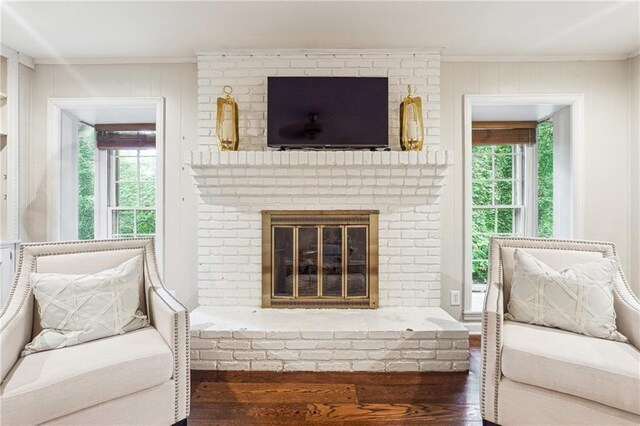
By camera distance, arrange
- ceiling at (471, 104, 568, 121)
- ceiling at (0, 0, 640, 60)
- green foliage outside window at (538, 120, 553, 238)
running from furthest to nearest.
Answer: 1. green foliage outside window at (538, 120, 553, 238)
2. ceiling at (471, 104, 568, 121)
3. ceiling at (0, 0, 640, 60)

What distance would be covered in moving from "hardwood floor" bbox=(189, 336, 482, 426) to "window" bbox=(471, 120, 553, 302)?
2.21 metres

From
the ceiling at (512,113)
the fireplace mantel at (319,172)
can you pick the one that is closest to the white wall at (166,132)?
the fireplace mantel at (319,172)

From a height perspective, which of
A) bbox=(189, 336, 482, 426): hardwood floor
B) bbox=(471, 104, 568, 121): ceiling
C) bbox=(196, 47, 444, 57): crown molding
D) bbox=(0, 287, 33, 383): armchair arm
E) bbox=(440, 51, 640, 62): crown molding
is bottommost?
bbox=(189, 336, 482, 426): hardwood floor

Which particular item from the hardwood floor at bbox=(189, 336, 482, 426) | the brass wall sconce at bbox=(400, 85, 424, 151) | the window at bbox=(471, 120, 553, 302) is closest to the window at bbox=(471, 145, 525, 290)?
the window at bbox=(471, 120, 553, 302)

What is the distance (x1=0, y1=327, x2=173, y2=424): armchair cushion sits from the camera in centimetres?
132

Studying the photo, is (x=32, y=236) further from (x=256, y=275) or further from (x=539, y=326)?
(x=539, y=326)

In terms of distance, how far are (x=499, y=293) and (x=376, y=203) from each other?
1.21 metres

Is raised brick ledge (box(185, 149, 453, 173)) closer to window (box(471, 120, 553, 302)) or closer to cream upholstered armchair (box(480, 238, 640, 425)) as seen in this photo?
cream upholstered armchair (box(480, 238, 640, 425))

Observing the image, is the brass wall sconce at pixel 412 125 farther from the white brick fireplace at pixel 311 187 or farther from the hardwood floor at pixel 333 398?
the hardwood floor at pixel 333 398

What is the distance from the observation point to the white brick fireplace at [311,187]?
2680 millimetres

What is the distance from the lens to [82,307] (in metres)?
1.69

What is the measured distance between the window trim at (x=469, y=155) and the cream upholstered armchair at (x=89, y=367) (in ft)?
7.39

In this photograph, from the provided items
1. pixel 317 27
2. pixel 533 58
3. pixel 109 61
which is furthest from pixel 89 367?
pixel 533 58

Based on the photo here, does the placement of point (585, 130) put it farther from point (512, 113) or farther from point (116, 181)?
point (116, 181)
